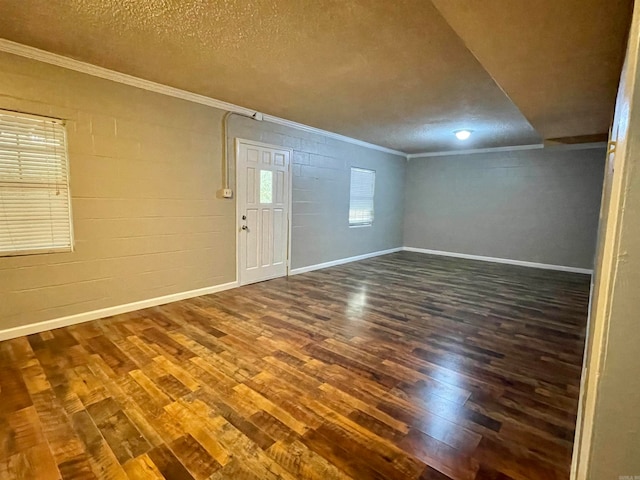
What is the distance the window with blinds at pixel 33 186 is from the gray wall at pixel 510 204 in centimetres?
726

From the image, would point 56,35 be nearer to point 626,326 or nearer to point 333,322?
point 333,322

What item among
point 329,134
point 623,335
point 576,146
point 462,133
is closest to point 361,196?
point 329,134

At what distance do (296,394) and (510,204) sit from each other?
6.72 metres

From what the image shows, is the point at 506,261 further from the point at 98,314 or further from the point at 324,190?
the point at 98,314

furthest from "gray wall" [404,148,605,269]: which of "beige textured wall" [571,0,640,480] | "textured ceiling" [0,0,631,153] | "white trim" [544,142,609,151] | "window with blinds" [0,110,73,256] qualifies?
"window with blinds" [0,110,73,256]

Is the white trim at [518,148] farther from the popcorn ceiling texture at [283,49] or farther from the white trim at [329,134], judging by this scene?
the popcorn ceiling texture at [283,49]

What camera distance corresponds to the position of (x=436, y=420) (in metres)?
1.99

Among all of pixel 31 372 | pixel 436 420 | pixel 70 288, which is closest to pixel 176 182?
pixel 70 288

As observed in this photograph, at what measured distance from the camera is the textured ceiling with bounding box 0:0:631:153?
1926 millimetres

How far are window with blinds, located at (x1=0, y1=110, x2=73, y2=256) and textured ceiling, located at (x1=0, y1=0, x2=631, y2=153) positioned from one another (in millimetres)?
730

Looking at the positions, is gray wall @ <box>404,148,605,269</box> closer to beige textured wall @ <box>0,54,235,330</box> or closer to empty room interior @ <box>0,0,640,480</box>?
empty room interior @ <box>0,0,640,480</box>

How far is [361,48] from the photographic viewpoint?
2.64 meters

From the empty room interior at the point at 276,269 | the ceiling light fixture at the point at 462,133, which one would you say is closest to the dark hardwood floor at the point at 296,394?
the empty room interior at the point at 276,269

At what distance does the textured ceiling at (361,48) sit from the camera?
6.32ft
